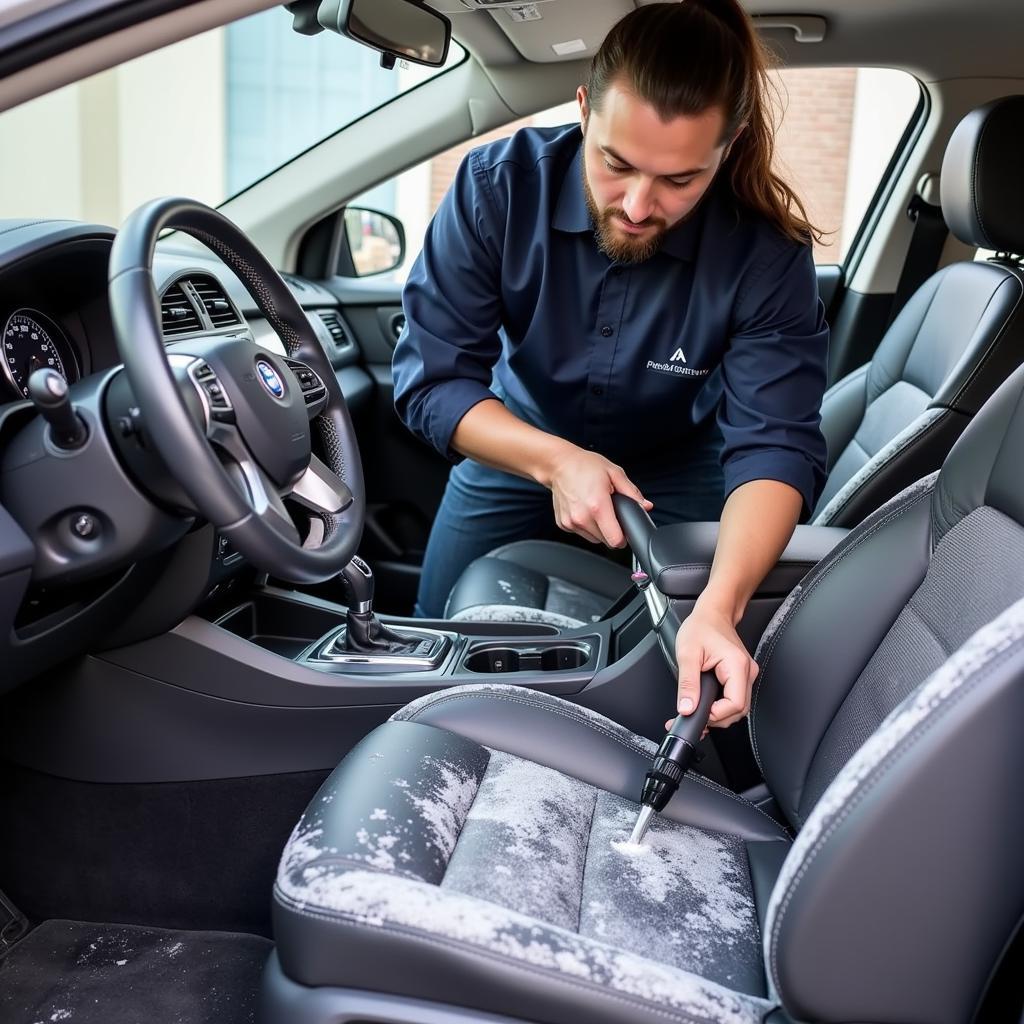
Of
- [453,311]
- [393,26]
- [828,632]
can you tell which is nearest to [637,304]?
[453,311]

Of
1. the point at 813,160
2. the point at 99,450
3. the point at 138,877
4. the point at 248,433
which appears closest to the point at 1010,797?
the point at 248,433

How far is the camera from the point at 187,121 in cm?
839

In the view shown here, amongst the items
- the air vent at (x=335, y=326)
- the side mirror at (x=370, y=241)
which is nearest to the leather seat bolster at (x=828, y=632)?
the air vent at (x=335, y=326)

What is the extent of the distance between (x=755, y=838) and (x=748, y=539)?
366mm

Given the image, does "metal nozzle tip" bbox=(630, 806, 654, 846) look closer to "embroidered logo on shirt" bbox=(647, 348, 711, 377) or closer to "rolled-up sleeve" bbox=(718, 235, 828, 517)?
"rolled-up sleeve" bbox=(718, 235, 828, 517)

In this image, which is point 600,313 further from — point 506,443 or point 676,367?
point 506,443

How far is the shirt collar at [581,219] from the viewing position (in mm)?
1698

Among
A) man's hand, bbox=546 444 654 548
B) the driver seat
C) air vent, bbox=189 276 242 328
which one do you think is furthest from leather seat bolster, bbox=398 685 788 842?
air vent, bbox=189 276 242 328

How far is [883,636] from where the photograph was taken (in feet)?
4.14

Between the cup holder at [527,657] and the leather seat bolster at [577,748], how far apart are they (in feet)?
0.77

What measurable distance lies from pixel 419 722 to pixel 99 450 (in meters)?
0.46

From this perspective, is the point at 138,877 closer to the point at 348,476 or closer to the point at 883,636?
the point at 348,476

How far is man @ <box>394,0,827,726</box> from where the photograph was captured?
1.44 meters

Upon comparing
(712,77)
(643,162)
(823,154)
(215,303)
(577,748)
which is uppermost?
(712,77)
